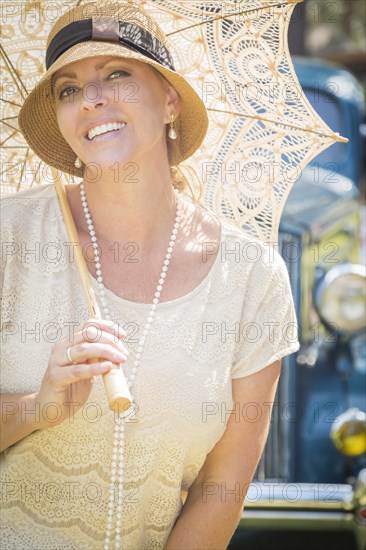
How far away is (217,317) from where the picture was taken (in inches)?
96.3

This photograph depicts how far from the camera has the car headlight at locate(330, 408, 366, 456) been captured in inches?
153

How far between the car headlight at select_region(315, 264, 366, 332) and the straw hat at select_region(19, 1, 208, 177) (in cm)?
172

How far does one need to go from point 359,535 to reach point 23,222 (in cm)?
201

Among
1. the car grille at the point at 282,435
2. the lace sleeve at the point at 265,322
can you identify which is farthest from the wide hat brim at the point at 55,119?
the car grille at the point at 282,435

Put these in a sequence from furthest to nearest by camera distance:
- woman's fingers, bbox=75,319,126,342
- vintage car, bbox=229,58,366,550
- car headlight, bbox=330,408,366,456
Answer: car headlight, bbox=330,408,366,456 < vintage car, bbox=229,58,366,550 < woman's fingers, bbox=75,319,126,342

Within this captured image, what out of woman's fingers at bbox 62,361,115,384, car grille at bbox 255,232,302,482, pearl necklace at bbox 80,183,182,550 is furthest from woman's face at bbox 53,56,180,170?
car grille at bbox 255,232,302,482

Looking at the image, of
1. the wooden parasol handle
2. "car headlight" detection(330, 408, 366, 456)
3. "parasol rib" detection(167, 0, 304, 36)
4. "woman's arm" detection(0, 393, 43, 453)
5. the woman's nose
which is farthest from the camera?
"car headlight" detection(330, 408, 366, 456)

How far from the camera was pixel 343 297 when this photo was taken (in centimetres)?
423

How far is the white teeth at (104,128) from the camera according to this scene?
2.35 meters

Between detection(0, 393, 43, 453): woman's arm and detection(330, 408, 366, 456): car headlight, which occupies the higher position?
detection(330, 408, 366, 456): car headlight

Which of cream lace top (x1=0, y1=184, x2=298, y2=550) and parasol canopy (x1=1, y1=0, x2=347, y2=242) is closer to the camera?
cream lace top (x1=0, y1=184, x2=298, y2=550)

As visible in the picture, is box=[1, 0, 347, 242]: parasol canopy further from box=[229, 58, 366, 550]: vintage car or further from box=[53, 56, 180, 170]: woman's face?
box=[229, 58, 366, 550]: vintage car

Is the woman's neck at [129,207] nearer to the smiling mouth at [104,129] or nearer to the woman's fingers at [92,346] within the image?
the smiling mouth at [104,129]

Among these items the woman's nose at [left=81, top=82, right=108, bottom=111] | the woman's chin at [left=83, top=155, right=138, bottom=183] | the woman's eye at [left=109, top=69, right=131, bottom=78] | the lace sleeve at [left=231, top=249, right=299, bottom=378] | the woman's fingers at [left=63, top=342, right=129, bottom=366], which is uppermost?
the woman's eye at [left=109, top=69, right=131, bottom=78]
